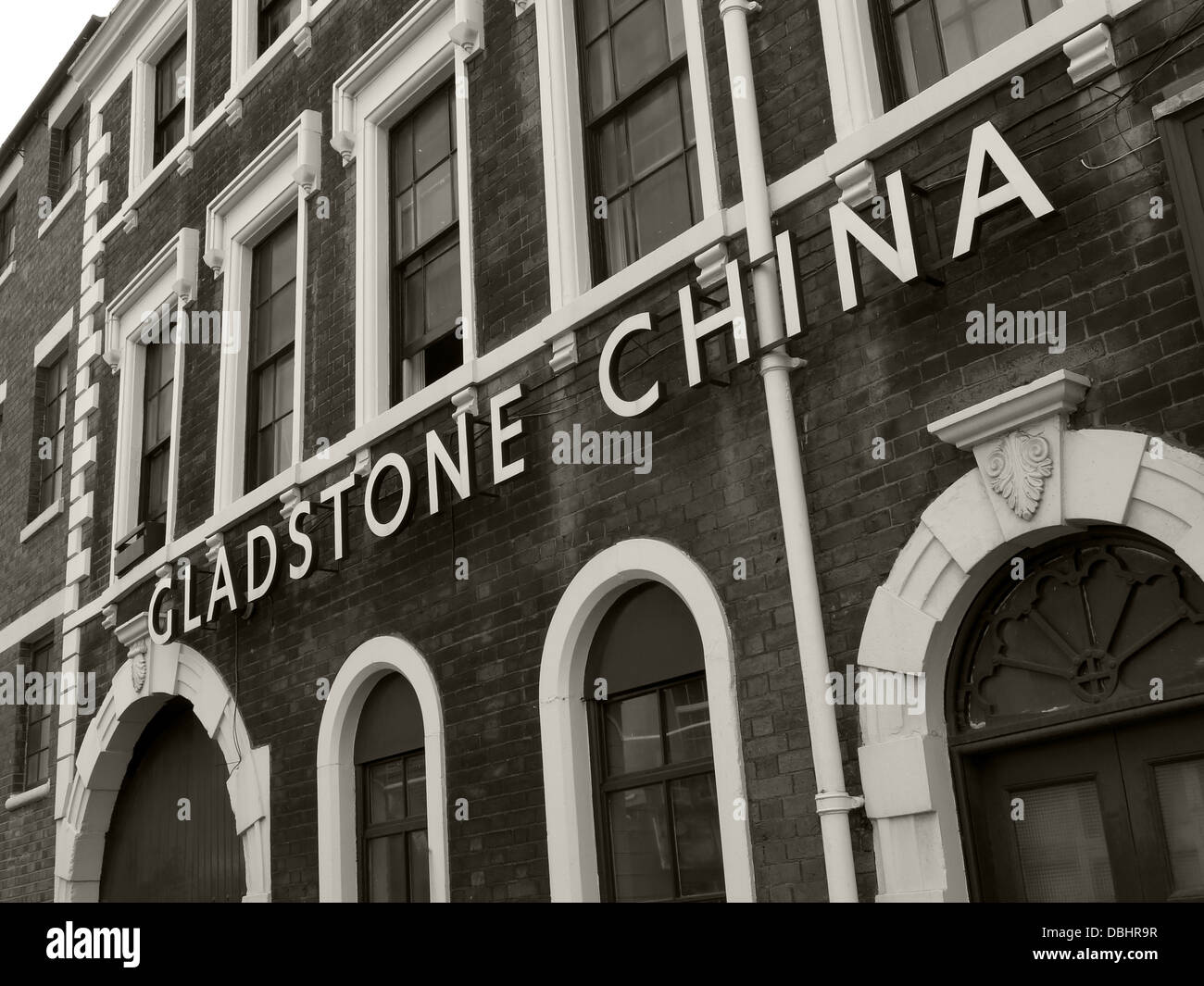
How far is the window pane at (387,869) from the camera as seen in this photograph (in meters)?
8.59

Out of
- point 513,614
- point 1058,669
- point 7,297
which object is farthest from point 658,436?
point 7,297

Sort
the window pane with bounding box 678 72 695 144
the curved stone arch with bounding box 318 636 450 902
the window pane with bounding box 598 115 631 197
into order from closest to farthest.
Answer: the window pane with bounding box 678 72 695 144, the window pane with bounding box 598 115 631 197, the curved stone arch with bounding box 318 636 450 902

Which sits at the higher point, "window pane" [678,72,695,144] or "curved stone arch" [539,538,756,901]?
"window pane" [678,72,695,144]

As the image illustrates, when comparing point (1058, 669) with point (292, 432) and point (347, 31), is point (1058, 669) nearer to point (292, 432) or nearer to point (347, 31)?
point (292, 432)

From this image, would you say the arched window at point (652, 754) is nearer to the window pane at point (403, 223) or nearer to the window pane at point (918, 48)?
the window pane at point (918, 48)

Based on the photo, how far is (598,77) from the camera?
8.39 m

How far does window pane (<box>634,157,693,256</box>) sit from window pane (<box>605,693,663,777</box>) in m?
2.68

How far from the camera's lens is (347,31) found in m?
10.6

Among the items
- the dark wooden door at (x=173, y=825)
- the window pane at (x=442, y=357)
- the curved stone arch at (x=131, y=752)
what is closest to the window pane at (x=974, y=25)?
the window pane at (x=442, y=357)

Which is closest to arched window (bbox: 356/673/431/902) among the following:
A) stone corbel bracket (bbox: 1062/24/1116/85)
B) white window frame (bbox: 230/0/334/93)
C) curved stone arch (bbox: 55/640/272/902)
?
curved stone arch (bbox: 55/640/272/902)

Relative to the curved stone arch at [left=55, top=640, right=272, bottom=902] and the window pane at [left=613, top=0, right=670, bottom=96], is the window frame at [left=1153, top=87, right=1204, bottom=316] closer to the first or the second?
the window pane at [left=613, top=0, right=670, bottom=96]

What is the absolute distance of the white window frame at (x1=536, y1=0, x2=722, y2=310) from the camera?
752 centimetres

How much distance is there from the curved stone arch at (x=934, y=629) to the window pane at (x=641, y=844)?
1.57m
